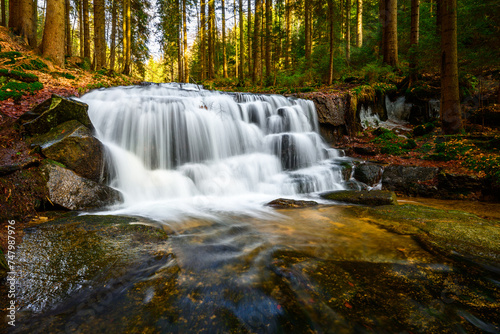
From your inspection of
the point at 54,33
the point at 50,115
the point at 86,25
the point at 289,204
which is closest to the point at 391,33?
the point at 289,204

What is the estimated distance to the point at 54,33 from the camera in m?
9.12

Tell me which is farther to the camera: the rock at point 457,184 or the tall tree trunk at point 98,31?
the tall tree trunk at point 98,31

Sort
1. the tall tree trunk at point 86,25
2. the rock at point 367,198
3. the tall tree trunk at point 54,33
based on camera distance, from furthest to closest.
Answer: the tall tree trunk at point 86,25 < the tall tree trunk at point 54,33 < the rock at point 367,198

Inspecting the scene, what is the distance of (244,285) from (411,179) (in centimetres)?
680

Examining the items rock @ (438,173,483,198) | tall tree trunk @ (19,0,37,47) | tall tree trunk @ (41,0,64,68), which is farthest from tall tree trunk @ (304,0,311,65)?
tall tree trunk @ (19,0,37,47)

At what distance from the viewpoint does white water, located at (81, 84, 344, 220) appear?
604 centimetres

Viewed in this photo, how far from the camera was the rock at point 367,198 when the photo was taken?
18.1ft

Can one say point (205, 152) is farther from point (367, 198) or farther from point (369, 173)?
point (369, 173)

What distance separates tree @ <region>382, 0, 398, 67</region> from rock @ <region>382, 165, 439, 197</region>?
946cm

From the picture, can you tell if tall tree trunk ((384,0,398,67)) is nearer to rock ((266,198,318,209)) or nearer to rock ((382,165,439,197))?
rock ((382,165,439,197))

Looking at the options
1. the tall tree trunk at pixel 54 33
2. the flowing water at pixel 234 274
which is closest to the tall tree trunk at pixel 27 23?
the tall tree trunk at pixel 54 33

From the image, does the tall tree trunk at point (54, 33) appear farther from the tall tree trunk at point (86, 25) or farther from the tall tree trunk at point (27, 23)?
the tall tree trunk at point (86, 25)

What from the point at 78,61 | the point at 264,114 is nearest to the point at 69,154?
the point at 264,114

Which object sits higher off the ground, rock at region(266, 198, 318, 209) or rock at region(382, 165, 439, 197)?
rock at region(382, 165, 439, 197)
